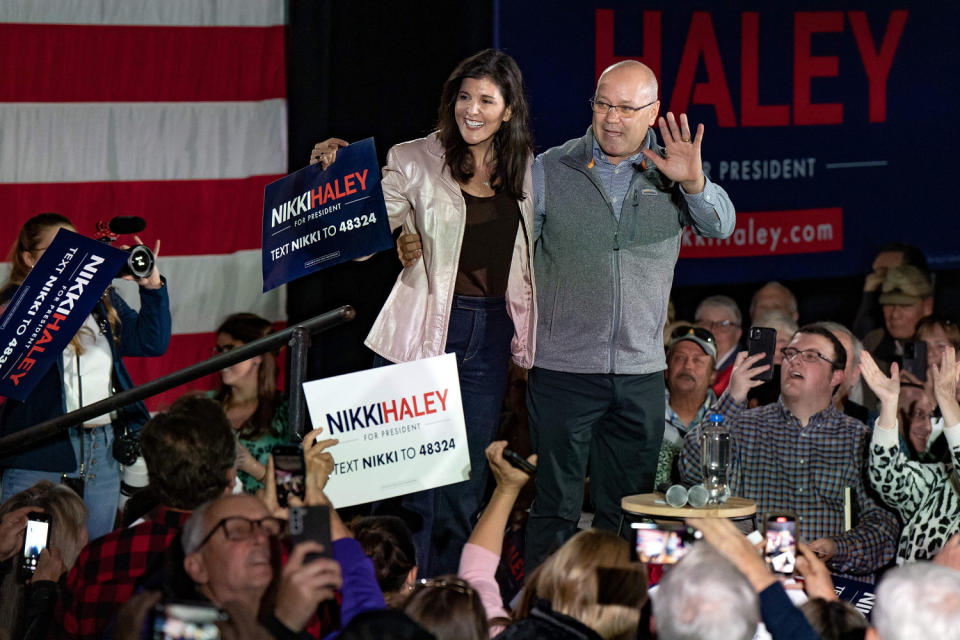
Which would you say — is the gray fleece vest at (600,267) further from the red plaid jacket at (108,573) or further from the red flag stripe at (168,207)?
the red flag stripe at (168,207)

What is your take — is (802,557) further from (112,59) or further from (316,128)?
(112,59)

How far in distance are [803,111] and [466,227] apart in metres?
4.05

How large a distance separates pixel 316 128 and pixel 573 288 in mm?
2041

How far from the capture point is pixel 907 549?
4836 millimetres

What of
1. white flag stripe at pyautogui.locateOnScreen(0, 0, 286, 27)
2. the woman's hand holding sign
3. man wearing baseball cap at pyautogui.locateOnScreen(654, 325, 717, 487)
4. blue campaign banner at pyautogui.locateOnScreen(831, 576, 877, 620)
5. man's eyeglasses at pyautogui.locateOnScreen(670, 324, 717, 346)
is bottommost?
blue campaign banner at pyautogui.locateOnScreen(831, 576, 877, 620)

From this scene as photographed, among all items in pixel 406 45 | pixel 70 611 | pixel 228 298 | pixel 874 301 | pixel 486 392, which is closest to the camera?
pixel 70 611

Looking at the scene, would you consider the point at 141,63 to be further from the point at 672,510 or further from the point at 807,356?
the point at 672,510

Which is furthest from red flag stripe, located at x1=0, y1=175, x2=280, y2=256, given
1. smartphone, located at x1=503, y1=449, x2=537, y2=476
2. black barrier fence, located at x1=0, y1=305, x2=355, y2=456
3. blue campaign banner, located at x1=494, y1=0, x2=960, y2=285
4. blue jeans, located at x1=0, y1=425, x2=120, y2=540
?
smartphone, located at x1=503, y1=449, x2=537, y2=476

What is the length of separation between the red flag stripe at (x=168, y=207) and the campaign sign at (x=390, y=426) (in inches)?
96.5

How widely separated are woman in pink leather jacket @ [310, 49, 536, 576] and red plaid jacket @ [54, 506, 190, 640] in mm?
1225

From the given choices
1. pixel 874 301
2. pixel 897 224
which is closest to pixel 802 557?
pixel 874 301

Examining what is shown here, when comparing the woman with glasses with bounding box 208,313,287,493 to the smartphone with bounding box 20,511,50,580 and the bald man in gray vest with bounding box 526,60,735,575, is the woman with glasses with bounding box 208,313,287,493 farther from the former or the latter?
the smartphone with bounding box 20,511,50,580

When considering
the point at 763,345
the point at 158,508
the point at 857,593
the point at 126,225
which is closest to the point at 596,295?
the point at 763,345

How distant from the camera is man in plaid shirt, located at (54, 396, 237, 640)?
10.9 ft
